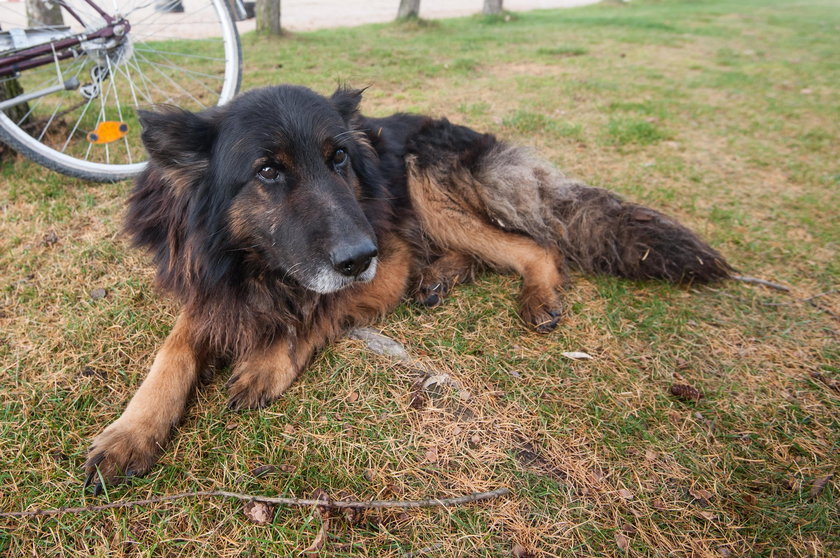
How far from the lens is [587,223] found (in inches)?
135

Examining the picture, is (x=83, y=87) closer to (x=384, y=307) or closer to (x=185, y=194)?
(x=185, y=194)

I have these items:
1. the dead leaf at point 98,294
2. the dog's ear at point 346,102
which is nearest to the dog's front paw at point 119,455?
the dead leaf at point 98,294

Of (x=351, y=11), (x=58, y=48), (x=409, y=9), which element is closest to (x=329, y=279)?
(x=58, y=48)

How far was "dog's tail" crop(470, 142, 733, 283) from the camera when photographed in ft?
10.6

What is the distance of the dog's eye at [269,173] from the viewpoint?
2344mm

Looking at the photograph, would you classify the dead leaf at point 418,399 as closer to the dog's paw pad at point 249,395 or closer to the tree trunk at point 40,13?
the dog's paw pad at point 249,395

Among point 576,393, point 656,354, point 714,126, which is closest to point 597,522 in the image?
point 576,393

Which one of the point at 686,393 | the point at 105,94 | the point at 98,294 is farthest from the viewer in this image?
the point at 105,94

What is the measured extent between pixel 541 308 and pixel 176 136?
2.31 m

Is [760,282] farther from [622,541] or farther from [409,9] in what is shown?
[409,9]

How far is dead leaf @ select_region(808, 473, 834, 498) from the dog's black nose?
2.22 m

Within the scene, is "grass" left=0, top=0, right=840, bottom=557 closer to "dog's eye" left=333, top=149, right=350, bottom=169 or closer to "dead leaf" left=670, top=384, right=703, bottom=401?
"dead leaf" left=670, top=384, right=703, bottom=401

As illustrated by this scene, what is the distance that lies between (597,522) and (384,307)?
66.1 inches

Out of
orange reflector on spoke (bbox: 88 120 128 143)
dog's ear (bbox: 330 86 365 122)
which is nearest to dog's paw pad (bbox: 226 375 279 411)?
dog's ear (bbox: 330 86 365 122)
